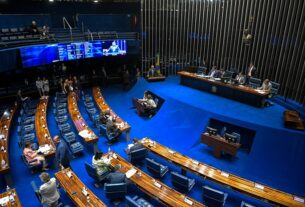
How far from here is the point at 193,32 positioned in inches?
693

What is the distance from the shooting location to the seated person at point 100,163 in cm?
788

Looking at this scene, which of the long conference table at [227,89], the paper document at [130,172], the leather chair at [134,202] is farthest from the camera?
the long conference table at [227,89]

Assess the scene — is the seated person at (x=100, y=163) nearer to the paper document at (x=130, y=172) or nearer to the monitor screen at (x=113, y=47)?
the paper document at (x=130, y=172)

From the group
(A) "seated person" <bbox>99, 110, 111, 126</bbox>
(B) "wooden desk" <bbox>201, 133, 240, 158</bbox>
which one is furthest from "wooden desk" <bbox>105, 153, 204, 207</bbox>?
(A) "seated person" <bbox>99, 110, 111, 126</bbox>

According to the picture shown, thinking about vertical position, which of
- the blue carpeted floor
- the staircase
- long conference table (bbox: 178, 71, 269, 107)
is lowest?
the blue carpeted floor

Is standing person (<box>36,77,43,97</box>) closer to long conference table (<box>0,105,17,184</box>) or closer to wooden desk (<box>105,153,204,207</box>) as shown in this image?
long conference table (<box>0,105,17,184</box>)

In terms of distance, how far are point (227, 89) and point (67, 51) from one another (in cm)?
1002

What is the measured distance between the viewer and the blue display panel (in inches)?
538

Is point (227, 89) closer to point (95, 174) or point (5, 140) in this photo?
point (95, 174)

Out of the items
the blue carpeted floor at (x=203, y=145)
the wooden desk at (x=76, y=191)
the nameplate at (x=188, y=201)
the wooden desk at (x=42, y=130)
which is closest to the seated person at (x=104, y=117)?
the blue carpeted floor at (x=203, y=145)

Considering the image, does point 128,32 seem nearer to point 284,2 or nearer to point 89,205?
point 284,2

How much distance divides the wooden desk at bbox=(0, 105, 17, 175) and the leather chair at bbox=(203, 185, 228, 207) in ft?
20.1

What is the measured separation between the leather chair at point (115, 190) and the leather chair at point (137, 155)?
181cm

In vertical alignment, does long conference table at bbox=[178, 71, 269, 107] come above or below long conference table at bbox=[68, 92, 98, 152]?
above
